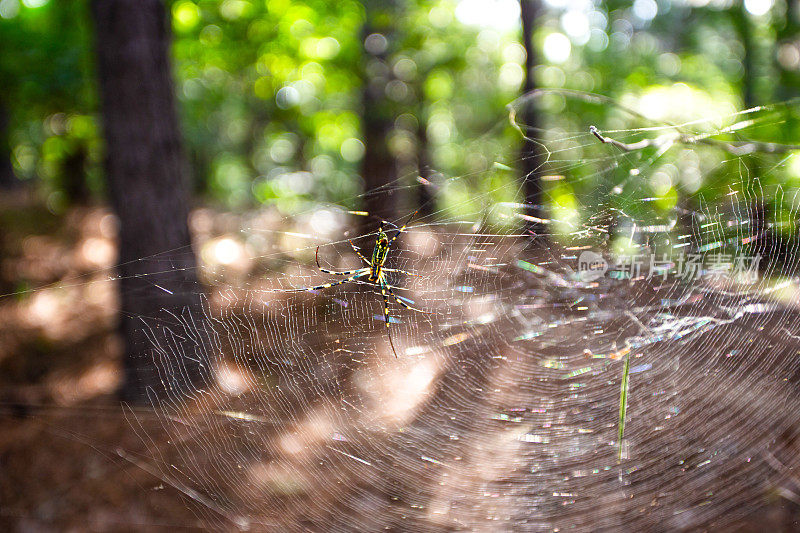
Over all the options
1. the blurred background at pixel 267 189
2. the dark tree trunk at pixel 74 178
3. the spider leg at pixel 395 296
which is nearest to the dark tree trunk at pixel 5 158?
the blurred background at pixel 267 189

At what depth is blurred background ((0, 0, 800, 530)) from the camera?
53.3 inches

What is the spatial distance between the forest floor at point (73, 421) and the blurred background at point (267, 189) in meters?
0.03

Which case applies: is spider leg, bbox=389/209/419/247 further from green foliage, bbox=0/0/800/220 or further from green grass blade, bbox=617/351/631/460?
green grass blade, bbox=617/351/631/460

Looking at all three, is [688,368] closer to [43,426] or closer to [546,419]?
[546,419]

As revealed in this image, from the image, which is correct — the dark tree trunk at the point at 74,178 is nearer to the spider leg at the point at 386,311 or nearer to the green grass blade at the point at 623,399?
the spider leg at the point at 386,311

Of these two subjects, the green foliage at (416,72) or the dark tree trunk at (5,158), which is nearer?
the green foliage at (416,72)

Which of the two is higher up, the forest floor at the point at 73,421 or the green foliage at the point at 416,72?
the green foliage at the point at 416,72

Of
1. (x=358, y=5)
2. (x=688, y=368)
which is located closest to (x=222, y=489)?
(x=688, y=368)

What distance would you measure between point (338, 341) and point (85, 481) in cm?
299

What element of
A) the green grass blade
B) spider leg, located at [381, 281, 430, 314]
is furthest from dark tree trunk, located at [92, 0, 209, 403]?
the green grass blade

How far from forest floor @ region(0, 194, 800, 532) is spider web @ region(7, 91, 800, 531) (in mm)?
115

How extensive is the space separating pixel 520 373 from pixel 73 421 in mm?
3305

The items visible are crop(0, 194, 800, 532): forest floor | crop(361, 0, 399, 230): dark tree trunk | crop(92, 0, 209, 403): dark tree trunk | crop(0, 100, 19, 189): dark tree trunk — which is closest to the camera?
crop(0, 194, 800, 532): forest floor

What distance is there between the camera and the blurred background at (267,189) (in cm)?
135
